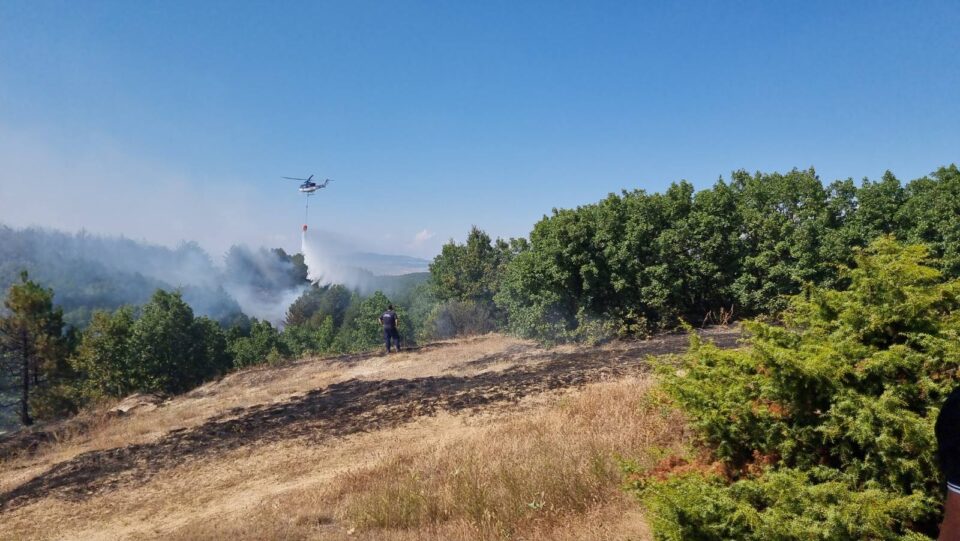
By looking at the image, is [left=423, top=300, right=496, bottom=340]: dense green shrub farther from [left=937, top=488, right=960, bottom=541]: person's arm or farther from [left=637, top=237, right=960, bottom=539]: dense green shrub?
[left=937, top=488, right=960, bottom=541]: person's arm

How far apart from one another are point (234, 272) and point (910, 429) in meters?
189

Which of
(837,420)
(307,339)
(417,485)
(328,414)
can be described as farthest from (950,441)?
(307,339)

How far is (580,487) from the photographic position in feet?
15.5

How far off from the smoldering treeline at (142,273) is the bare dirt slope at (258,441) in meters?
116

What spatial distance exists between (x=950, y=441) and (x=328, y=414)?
11.9 metres

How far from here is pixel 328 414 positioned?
1189 centimetres

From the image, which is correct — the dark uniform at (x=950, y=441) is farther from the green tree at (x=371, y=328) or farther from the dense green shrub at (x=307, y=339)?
the dense green shrub at (x=307, y=339)

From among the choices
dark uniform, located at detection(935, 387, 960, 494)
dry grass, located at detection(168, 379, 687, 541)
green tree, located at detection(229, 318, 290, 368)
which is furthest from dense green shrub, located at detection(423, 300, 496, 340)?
dark uniform, located at detection(935, 387, 960, 494)

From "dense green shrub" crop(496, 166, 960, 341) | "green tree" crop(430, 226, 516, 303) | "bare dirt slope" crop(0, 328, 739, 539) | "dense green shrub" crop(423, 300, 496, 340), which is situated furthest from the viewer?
"green tree" crop(430, 226, 516, 303)

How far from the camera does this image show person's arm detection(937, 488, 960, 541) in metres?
1.46

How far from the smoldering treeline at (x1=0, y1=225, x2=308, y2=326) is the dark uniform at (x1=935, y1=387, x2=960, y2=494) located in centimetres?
13229

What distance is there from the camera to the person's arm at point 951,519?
57.4 inches

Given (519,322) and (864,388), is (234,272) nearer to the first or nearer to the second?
(519,322)

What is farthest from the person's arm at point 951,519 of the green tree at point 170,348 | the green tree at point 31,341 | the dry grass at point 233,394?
the green tree at point 170,348
